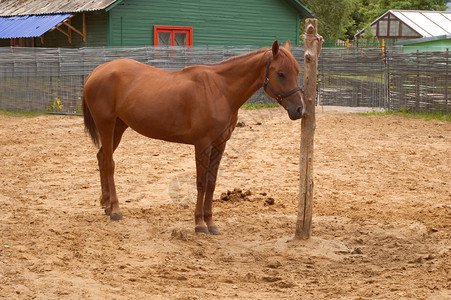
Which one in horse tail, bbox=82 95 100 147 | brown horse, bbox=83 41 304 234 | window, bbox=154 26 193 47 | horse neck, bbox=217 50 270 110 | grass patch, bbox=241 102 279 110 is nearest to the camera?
brown horse, bbox=83 41 304 234

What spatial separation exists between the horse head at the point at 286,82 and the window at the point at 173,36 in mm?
16861

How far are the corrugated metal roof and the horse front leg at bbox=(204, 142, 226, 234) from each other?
14627mm

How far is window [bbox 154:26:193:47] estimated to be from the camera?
22.5 metres

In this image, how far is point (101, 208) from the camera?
7.57 m

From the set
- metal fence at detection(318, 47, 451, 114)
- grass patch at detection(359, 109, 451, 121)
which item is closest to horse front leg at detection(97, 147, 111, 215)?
grass patch at detection(359, 109, 451, 121)

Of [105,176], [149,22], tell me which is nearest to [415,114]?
[149,22]

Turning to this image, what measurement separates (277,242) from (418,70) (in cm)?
1179

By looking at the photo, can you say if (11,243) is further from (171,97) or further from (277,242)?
(277,242)

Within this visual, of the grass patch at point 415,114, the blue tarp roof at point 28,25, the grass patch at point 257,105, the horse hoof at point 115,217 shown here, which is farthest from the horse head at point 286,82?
the blue tarp roof at point 28,25

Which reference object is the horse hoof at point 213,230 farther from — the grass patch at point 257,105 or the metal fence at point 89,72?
the grass patch at point 257,105

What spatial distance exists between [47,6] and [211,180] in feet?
59.8

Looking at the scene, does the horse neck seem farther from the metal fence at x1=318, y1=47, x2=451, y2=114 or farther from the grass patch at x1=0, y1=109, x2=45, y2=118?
the grass patch at x1=0, y1=109, x2=45, y2=118

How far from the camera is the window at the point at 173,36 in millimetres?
22531

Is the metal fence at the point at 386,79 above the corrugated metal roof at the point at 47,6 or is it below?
below
